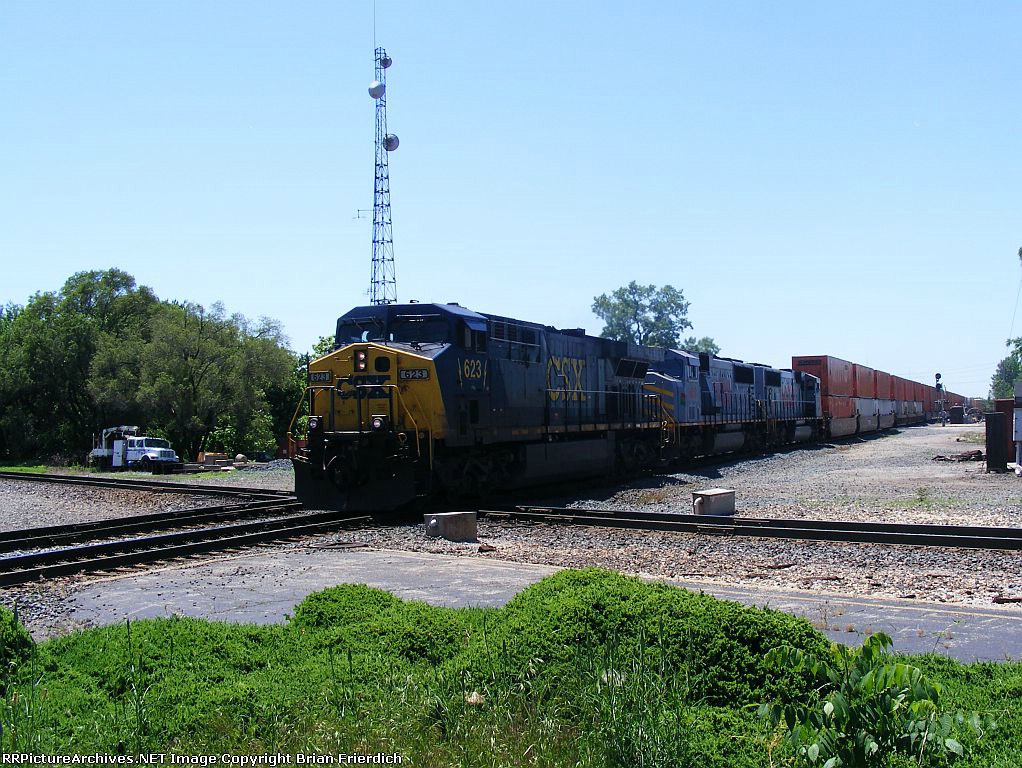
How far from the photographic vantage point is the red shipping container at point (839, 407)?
45.4m

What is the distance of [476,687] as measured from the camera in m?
4.66

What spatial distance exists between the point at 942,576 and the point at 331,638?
6946 mm

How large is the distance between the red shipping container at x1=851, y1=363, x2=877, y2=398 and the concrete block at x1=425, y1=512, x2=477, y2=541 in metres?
42.7

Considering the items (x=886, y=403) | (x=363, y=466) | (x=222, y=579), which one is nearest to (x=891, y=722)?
(x=222, y=579)

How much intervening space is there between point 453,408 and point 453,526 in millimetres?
3242

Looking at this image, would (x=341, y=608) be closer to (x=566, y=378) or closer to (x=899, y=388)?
(x=566, y=378)

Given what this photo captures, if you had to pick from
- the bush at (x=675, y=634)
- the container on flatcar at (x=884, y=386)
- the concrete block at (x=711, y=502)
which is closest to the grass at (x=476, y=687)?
the bush at (x=675, y=634)

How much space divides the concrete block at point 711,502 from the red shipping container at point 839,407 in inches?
1246

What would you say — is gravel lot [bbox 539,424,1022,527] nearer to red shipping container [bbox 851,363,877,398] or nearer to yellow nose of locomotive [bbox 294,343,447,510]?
yellow nose of locomotive [bbox 294,343,447,510]

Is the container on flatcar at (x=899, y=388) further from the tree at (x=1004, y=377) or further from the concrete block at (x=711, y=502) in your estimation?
the tree at (x=1004, y=377)

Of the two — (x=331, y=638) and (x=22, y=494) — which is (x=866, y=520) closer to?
(x=331, y=638)

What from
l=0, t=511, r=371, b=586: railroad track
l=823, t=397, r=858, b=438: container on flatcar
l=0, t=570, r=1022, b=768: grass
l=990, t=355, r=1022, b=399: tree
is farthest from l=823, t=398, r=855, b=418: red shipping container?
l=990, t=355, r=1022, b=399: tree

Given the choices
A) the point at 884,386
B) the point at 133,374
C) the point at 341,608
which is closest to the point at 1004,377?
the point at 884,386

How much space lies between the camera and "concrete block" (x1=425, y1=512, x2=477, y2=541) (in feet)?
43.2
